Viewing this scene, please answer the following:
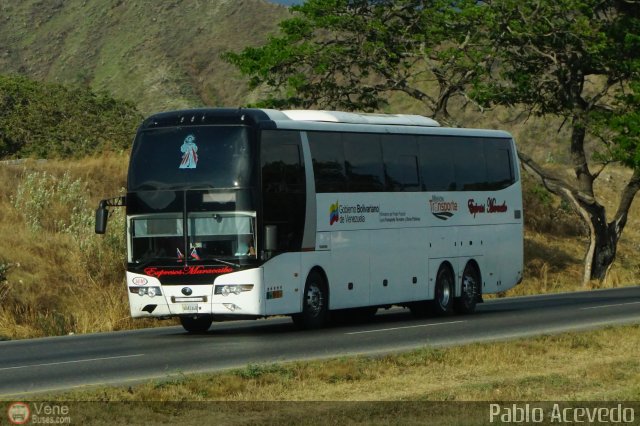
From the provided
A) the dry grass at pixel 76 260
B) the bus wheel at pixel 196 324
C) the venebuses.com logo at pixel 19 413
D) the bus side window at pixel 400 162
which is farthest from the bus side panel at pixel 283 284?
the venebuses.com logo at pixel 19 413

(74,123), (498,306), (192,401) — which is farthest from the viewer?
(74,123)

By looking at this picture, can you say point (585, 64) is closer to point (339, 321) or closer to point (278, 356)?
point (339, 321)

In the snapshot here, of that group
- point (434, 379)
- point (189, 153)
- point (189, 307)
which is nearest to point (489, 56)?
point (189, 153)

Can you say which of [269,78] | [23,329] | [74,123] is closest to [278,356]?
[23,329]

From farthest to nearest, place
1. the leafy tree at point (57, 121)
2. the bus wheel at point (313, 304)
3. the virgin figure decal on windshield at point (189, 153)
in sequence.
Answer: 1. the leafy tree at point (57, 121)
2. the bus wheel at point (313, 304)
3. the virgin figure decal on windshield at point (189, 153)

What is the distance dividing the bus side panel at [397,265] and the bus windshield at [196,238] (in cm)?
391

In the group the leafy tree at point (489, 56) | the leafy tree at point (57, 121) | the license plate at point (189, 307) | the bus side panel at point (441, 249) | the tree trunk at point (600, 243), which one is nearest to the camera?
the license plate at point (189, 307)

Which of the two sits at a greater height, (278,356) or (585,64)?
(585,64)

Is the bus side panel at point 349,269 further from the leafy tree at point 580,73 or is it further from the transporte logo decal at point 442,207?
the leafy tree at point 580,73

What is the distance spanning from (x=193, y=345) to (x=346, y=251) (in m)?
4.93

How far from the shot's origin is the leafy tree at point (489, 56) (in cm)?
3988

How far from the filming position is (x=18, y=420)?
38.0ft

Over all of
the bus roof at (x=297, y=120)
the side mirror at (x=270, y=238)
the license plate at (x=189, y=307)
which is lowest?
the license plate at (x=189, y=307)
